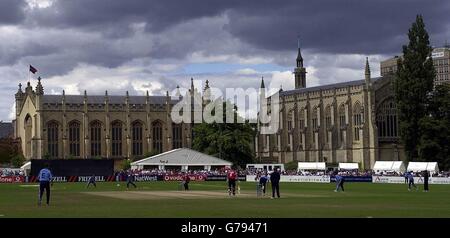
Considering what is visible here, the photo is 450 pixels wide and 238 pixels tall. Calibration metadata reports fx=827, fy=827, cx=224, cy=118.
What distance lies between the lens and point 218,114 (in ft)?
401

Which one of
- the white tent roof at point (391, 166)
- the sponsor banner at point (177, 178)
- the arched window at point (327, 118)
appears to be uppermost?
the arched window at point (327, 118)

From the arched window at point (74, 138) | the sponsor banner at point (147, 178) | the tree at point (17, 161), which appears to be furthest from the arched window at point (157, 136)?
the sponsor banner at point (147, 178)

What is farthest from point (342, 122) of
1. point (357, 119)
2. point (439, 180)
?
point (439, 180)

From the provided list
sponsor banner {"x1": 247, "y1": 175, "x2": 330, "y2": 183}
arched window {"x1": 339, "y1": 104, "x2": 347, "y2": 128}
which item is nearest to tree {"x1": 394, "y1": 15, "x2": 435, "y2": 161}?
sponsor banner {"x1": 247, "y1": 175, "x2": 330, "y2": 183}

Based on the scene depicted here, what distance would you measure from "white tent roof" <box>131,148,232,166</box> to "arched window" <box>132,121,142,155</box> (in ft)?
109

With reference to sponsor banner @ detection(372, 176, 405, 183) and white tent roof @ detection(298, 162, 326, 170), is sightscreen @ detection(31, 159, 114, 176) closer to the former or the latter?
sponsor banner @ detection(372, 176, 405, 183)

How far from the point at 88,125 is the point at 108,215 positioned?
386 feet

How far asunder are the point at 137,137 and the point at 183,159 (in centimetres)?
3497

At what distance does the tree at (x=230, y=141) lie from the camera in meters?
116

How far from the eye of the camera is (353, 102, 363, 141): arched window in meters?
125

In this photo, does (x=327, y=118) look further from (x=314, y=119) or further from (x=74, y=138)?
(x=74, y=138)

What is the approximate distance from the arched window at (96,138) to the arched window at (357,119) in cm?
4459

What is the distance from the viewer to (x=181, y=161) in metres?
112

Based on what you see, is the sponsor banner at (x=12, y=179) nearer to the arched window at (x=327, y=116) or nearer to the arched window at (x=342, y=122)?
the arched window at (x=342, y=122)
